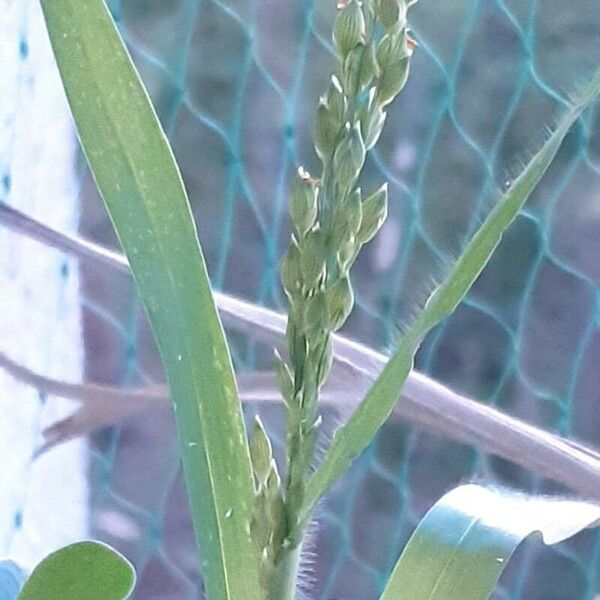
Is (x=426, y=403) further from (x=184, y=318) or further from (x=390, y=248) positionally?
(x=390, y=248)

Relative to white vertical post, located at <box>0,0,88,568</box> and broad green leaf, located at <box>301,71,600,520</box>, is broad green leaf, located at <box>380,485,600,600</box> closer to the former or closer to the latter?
broad green leaf, located at <box>301,71,600,520</box>

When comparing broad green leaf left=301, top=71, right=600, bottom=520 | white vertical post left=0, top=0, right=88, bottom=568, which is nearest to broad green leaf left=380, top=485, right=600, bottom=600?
broad green leaf left=301, top=71, right=600, bottom=520

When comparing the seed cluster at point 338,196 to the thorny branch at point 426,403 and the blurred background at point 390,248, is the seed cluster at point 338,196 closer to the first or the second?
the thorny branch at point 426,403

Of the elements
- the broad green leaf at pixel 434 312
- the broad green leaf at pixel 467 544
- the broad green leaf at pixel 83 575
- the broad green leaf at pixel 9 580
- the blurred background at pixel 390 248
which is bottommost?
the broad green leaf at pixel 9 580

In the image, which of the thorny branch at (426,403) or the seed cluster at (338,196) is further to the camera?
the thorny branch at (426,403)

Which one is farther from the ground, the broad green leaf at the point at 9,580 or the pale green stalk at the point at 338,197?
the pale green stalk at the point at 338,197

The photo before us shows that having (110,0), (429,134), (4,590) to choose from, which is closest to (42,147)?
(110,0)

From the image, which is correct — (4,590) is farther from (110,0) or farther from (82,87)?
(110,0)

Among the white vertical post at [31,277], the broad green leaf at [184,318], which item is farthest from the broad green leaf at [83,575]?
the white vertical post at [31,277]
